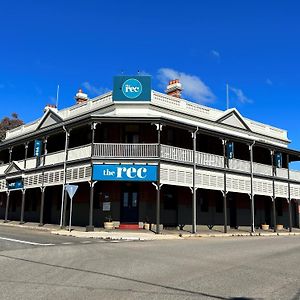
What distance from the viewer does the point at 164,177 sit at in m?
23.2

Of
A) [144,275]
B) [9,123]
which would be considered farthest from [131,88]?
[9,123]

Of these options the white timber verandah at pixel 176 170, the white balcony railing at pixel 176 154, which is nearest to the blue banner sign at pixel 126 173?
the white timber verandah at pixel 176 170

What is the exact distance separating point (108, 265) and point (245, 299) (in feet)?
14.5

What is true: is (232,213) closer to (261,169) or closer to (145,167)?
(261,169)

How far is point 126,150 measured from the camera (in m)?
23.5

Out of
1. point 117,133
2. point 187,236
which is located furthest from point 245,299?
point 117,133

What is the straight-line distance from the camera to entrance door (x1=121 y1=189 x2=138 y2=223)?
24.7 metres

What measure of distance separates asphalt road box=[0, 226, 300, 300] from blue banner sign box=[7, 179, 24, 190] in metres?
17.1

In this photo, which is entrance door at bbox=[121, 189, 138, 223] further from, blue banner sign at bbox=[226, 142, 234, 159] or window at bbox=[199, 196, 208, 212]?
blue banner sign at bbox=[226, 142, 234, 159]

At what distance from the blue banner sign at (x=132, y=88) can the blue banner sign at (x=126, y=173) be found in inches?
190

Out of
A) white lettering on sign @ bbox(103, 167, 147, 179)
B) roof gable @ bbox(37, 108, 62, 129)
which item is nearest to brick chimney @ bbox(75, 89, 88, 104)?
roof gable @ bbox(37, 108, 62, 129)

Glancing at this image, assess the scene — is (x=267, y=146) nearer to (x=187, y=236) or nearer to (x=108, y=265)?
(x=187, y=236)

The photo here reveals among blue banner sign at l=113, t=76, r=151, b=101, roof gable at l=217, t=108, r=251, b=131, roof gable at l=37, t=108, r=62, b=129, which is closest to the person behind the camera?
blue banner sign at l=113, t=76, r=151, b=101

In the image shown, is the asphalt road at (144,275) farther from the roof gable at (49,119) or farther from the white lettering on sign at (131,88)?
the roof gable at (49,119)
